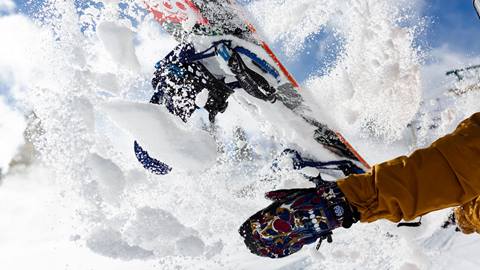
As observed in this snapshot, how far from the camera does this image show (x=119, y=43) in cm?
304

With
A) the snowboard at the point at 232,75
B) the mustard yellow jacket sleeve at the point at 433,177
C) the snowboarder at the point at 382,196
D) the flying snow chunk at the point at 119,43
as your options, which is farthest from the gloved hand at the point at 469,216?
the flying snow chunk at the point at 119,43

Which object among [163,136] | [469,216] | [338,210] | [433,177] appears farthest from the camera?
[163,136]

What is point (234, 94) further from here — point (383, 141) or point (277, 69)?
point (383, 141)

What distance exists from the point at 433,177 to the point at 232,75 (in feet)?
7.93

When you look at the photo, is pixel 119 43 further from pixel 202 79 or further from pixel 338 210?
pixel 338 210

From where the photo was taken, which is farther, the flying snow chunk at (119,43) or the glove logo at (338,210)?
the flying snow chunk at (119,43)

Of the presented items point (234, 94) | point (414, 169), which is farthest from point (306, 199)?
point (234, 94)

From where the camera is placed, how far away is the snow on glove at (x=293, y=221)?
1.37 meters

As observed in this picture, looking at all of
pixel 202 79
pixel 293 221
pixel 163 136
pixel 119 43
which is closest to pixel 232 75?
pixel 202 79

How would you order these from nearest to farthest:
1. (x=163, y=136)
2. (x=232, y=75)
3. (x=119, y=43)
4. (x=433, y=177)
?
(x=433, y=177) → (x=163, y=136) → (x=119, y=43) → (x=232, y=75)

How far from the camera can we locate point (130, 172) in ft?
10.3

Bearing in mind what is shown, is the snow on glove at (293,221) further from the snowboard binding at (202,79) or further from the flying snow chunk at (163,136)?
the snowboard binding at (202,79)

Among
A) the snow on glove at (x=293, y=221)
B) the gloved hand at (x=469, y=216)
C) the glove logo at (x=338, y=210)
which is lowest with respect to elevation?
the snow on glove at (x=293, y=221)

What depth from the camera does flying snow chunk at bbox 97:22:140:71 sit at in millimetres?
3016
